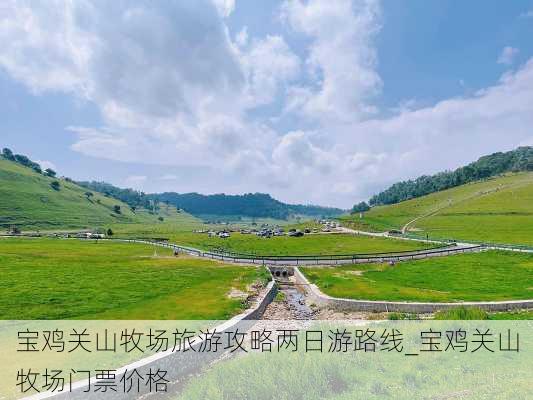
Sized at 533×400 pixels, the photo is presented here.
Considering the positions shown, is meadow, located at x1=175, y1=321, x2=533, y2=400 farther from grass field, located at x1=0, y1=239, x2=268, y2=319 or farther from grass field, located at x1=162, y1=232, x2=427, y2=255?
grass field, located at x1=162, y1=232, x2=427, y2=255

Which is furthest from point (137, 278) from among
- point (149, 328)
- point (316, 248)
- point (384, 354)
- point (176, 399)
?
point (316, 248)

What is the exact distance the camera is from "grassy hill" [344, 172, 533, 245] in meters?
108

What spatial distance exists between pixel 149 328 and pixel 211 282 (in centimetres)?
2069

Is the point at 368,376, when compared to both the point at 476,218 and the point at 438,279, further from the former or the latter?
the point at 476,218

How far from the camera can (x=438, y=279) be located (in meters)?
49.5

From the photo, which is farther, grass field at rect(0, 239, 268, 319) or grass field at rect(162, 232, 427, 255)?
grass field at rect(162, 232, 427, 255)

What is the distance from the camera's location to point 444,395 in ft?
53.4

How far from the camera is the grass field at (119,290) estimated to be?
2986 cm

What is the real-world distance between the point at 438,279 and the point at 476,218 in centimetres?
10761

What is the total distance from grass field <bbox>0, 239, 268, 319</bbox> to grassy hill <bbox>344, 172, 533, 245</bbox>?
80389 mm


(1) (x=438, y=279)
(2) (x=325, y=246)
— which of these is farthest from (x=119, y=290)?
(2) (x=325, y=246)

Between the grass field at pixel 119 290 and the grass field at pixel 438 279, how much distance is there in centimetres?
1226

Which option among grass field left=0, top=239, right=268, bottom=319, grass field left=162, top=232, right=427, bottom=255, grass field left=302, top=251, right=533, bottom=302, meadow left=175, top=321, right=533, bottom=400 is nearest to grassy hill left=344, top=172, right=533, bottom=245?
grass field left=162, top=232, right=427, bottom=255

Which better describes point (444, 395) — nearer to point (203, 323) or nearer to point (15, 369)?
point (203, 323)
